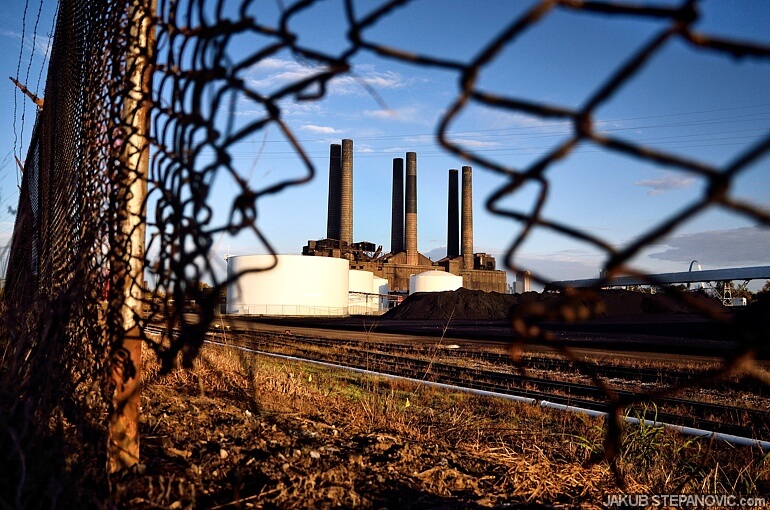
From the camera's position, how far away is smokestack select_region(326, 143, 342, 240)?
58.2 meters

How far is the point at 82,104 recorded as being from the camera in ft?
10.2

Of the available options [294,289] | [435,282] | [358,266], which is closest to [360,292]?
[358,266]

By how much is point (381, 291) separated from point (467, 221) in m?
11.8

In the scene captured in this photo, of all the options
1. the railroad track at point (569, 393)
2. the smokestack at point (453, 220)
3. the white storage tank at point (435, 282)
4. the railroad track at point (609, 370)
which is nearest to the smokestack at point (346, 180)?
the white storage tank at point (435, 282)

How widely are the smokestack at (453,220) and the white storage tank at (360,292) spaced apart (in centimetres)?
1213

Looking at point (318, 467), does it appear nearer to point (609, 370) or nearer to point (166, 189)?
point (166, 189)

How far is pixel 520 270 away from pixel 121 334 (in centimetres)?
163

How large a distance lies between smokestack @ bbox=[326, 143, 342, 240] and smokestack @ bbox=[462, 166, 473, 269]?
1315cm

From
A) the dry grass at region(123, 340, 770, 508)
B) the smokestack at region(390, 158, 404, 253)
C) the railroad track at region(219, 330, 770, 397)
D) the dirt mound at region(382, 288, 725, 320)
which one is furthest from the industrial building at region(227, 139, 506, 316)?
the dry grass at region(123, 340, 770, 508)

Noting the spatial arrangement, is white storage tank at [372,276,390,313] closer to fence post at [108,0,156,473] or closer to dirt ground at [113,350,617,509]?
dirt ground at [113,350,617,509]

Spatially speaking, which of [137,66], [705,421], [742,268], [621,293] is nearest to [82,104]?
[137,66]

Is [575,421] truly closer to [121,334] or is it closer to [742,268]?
[121,334]

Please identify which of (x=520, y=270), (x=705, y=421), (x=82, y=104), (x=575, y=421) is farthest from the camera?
(x=705, y=421)

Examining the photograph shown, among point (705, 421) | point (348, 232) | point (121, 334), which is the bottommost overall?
point (705, 421)
